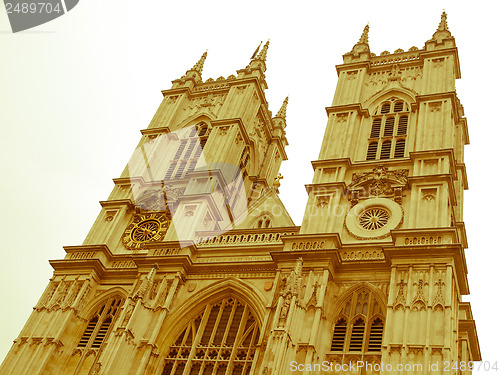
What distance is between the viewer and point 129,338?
23.4 meters

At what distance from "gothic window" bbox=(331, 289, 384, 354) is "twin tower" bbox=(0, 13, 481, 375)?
0.05 meters

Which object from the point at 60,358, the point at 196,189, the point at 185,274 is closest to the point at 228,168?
the point at 196,189

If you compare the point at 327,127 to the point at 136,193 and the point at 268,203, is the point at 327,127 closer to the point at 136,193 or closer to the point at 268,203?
the point at 268,203

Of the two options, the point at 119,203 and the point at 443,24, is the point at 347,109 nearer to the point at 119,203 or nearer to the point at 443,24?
the point at 443,24

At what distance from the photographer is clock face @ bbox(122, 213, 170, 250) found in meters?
29.5

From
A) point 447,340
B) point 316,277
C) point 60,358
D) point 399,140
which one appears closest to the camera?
point 447,340

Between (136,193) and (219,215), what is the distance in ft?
15.7

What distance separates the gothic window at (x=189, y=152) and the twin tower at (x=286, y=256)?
11 cm

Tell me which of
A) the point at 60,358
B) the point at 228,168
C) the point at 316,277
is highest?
the point at 228,168

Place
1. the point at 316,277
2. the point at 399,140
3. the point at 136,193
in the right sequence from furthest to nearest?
the point at 136,193, the point at 399,140, the point at 316,277

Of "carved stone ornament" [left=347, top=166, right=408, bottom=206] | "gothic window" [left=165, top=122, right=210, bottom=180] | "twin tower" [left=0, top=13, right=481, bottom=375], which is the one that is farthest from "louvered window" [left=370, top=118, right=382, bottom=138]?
"gothic window" [left=165, top=122, right=210, bottom=180]

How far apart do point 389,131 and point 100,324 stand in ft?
52.8

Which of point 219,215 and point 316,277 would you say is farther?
point 219,215

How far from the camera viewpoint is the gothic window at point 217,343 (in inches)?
904
